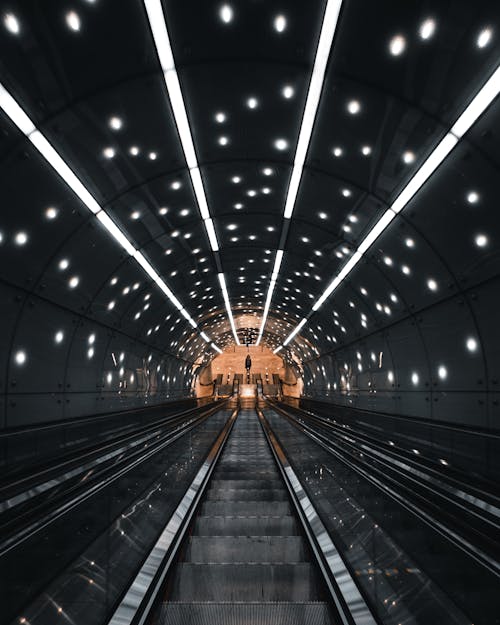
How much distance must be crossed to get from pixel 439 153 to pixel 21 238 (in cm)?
802

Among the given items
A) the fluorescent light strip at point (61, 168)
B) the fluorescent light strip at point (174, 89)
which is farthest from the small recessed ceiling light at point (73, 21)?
the fluorescent light strip at point (61, 168)

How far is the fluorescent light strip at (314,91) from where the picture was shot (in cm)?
632

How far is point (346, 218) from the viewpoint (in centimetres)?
1245

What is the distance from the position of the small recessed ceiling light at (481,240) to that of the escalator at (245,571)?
6.04m

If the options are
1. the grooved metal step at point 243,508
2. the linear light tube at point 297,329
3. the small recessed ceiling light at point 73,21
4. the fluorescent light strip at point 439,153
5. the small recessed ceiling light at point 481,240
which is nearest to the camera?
the small recessed ceiling light at point 73,21

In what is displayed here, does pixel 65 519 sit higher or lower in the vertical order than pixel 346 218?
lower

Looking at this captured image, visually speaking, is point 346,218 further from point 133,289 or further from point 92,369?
point 92,369

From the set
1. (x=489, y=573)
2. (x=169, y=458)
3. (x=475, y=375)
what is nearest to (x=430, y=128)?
(x=475, y=375)

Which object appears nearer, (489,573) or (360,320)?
(489,573)

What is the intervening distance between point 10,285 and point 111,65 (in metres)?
5.34

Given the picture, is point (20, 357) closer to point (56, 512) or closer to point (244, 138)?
point (244, 138)

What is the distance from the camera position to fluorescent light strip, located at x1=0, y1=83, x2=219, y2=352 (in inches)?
269

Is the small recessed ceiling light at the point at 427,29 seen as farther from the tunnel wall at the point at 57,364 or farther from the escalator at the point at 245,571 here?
the tunnel wall at the point at 57,364

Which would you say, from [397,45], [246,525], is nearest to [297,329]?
[246,525]
